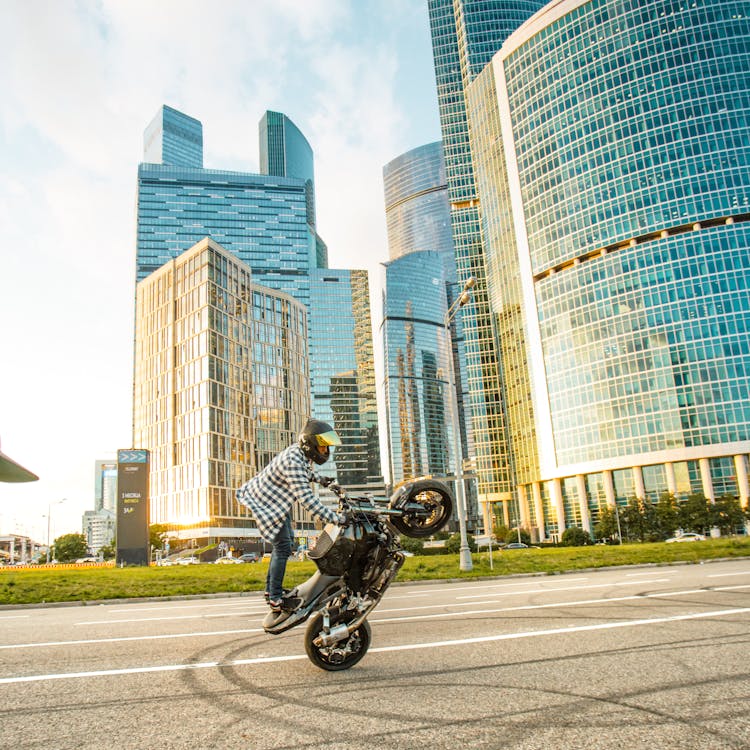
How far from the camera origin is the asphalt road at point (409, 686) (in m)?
3.45

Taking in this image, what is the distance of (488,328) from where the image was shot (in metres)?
137

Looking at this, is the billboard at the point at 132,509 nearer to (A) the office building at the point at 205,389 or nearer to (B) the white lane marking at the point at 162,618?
(A) the office building at the point at 205,389

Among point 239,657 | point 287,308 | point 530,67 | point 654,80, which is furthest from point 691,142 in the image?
point 239,657

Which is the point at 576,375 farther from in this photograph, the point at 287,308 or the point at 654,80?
the point at 287,308

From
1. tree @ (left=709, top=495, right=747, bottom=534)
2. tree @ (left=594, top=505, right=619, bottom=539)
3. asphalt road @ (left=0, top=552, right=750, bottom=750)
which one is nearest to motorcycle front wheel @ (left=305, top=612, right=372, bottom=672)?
asphalt road @ (left=0, top=552, right=750, bottom=750)

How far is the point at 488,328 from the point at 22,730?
13707 centimetres

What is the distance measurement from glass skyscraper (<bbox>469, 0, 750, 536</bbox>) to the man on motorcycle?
89.0m

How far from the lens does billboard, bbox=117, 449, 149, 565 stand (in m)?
58.6

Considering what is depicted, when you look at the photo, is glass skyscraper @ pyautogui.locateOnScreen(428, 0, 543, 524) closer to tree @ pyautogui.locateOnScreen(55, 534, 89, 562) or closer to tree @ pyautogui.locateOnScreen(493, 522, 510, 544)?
tree @ pyautogui.locateOnScreen(493, 522, 510, 544)

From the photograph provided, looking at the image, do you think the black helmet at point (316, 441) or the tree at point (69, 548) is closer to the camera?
the black helmet at point (316, 441)

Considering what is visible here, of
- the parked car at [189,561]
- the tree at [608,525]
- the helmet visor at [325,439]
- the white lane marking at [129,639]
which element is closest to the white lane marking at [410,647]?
the white lane marking at [129,639]

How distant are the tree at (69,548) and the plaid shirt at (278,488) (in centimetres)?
12653

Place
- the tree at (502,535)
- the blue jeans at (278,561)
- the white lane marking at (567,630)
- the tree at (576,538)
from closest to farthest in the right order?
1. the blue jeans at (278,561)
2. the white lane marking at (567,630)
3. the tree at (576,538)
4. the tree at (502,535)

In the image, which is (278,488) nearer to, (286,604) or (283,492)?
(283,492)
